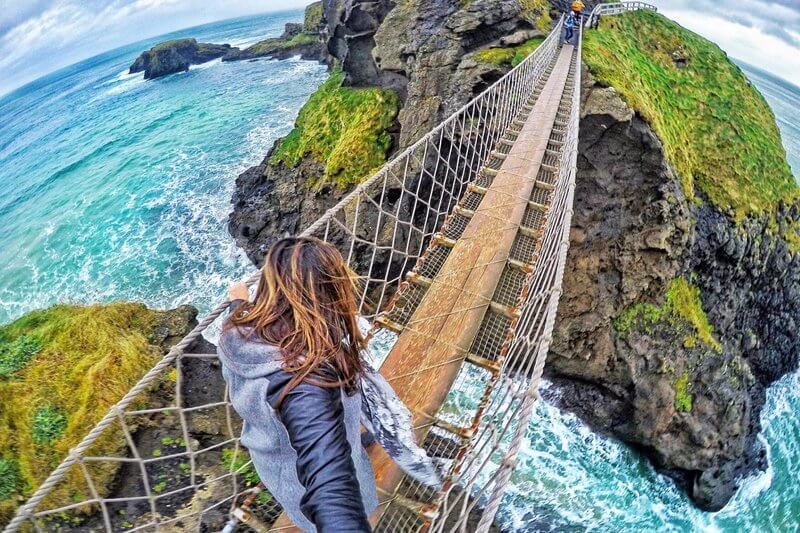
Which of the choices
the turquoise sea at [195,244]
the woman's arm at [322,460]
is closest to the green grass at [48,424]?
the woman's arm at [322,460]

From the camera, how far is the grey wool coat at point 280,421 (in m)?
1.03

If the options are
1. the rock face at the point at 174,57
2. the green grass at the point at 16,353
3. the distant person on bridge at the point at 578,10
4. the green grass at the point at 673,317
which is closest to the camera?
the green grass at the point at 16,353

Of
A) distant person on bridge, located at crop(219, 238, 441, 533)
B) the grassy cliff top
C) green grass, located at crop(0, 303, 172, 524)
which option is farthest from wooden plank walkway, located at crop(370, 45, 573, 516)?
the grassy cliff top

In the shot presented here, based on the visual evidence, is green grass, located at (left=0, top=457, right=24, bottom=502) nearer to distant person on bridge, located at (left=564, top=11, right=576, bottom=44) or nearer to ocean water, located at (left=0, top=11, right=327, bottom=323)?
ocean water, located at (left=0, top=11, right=327, bottom=323)

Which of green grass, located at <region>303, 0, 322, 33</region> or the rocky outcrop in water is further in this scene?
green grass, located at <region>303, 0, 322, 33</region>

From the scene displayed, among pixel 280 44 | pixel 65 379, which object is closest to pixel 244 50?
pixel 280 44

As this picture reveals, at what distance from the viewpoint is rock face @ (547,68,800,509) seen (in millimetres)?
6184

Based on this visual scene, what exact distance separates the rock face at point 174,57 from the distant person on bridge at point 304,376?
49083 mm

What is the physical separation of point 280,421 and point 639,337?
6645mm

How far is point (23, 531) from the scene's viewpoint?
3.15m

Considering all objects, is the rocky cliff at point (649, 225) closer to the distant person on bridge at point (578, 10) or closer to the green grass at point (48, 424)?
the distant person on bridge at point (578, 10)

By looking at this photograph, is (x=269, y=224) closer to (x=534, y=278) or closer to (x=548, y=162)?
(x=548, y=162)

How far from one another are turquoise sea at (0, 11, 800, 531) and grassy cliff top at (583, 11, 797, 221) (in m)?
3.98

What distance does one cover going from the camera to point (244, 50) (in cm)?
4372
